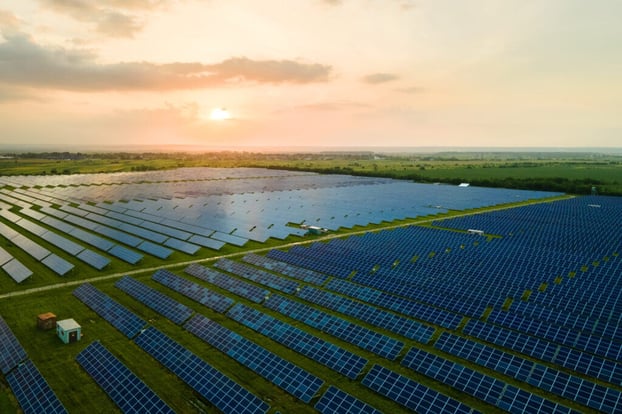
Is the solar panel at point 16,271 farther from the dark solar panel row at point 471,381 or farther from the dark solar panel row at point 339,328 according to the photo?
the dark solar panel row at point 471,381

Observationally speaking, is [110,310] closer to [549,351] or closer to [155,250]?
[155,250]

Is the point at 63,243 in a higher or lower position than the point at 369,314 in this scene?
higher

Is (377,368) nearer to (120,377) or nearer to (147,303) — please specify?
(120,377)

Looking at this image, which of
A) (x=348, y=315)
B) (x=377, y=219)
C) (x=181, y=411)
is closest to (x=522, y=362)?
(x=348, y=315)

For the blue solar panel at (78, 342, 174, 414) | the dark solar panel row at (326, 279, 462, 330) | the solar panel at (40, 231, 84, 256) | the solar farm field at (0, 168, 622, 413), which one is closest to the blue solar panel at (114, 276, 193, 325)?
the solar farm field at (0, 168, 622, 413)

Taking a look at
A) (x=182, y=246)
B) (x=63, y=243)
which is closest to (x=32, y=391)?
(x=182, y=246)

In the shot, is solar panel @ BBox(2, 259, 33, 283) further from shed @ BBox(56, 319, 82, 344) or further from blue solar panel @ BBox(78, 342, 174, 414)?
blue solar panel @ BBox(78, 342, 174, 414)

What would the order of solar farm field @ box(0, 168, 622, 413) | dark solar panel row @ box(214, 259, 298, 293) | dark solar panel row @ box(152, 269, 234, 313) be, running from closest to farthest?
solar farm field @ box(0, 168, 622, 413) < dark solar panel row @ box(152, 269, 234, 313) < dark solar panel row @ box(214, 259, 298, 293)
